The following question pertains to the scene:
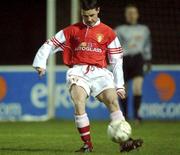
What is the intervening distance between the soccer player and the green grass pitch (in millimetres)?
470

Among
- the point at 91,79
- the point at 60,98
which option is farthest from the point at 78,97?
the point at 60,98

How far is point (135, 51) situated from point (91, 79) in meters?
5.83

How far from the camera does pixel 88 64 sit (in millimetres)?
10359

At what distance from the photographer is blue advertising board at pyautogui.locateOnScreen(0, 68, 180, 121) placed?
1717 centimetres

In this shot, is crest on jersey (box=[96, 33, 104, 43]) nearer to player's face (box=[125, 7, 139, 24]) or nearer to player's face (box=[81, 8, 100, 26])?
player's face (box=[81, 8, 100, 26])

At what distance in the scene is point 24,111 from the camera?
17219 mm

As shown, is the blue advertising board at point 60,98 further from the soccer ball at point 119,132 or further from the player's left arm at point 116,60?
the soccer ball at point 119,132

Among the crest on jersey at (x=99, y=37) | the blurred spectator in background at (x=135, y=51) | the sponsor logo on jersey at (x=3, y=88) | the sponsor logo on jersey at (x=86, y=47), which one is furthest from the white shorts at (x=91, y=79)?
the sponsor logo on jersey at (x=3, y=88)

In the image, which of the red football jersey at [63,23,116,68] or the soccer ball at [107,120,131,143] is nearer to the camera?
the soccer ball at [107,120,131,143]

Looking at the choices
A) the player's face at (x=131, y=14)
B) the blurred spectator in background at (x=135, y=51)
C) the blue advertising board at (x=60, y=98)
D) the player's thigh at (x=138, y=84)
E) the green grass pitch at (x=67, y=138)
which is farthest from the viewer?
the blue advertising board at (x=60, y=98)

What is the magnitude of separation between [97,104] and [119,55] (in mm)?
6741

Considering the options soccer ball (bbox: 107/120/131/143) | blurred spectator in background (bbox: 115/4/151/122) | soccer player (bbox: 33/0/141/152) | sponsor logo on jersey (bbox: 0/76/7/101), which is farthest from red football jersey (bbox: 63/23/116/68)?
sponsor logo on jersey (bbox: 0/76/7/101)

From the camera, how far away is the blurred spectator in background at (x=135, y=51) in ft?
52.4

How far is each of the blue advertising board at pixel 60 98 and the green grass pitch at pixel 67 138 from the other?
0.65 meters
